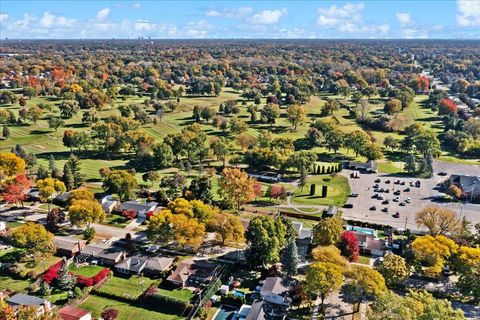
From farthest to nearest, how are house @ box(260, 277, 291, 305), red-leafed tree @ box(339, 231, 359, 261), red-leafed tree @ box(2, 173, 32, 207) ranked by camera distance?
red-leafed tree @ box(2, 173, 32, 207) < red-leafed tree @ box(339, 231, 359, 261) < house @ box(260, 277, 291, 305)

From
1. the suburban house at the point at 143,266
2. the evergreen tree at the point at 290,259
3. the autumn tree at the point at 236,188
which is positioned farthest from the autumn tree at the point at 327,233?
the suburban house at the point at 143,266

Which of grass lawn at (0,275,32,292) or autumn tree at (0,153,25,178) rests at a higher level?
autumn tree at (0,153,25,178)

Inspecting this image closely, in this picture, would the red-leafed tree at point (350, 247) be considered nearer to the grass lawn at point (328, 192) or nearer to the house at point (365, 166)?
the grass lawn at point (328, 192)

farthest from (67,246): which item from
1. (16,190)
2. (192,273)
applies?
(16,190)

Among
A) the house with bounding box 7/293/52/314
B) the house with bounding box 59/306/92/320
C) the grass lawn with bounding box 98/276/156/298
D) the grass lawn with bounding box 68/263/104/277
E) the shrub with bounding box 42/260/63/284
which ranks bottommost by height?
the grass lawn with bounding box 98/276/156/298

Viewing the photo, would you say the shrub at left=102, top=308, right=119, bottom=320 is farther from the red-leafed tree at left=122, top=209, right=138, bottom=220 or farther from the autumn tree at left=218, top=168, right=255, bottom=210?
the autumn tree at left=218, top=168, right=255, bottom=210

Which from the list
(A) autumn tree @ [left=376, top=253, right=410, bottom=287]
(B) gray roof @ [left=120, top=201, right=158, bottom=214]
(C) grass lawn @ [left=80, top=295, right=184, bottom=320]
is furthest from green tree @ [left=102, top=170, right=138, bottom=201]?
(A) autumn tree @ [left=376, top=253, right=410, bottom=287]
